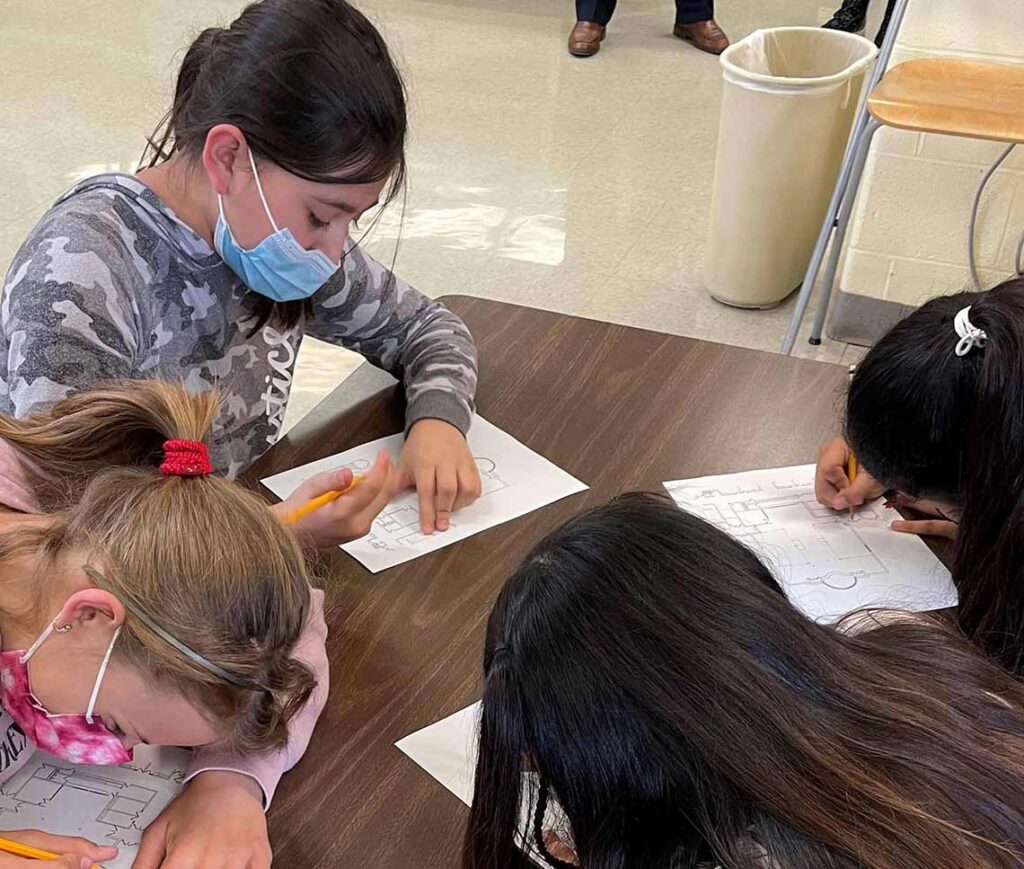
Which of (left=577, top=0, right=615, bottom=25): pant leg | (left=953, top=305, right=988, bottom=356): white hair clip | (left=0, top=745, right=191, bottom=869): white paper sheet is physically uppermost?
(left=953, top=305, right=988, bottom=356): white hair clip

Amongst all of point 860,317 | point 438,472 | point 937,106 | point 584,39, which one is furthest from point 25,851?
point 584,39

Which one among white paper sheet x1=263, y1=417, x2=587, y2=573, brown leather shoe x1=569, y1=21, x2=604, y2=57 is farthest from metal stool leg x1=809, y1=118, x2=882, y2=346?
brown leather shoe x1=569, y1=21, x2=604, y2=57

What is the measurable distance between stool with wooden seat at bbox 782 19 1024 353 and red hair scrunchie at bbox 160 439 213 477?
1437mm

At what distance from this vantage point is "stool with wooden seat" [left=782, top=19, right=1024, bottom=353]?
185 cm

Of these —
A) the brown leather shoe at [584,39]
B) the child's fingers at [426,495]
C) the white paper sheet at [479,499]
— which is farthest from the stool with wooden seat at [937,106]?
the brown leather shoe at [584,39]

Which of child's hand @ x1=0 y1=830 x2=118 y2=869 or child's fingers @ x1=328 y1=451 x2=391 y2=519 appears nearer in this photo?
child's hand @ x1=0 y1=830 x2=118 y2=869

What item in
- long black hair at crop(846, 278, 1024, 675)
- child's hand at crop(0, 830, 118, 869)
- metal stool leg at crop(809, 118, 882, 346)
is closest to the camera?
child's hand at crop(0, 830, 118, 869)

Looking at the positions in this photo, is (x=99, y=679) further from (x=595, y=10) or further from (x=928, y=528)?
(x=595, y=10)

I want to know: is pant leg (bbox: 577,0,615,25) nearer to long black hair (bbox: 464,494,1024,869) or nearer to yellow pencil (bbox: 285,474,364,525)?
yellow pencil (bbox: 285,474,364,525)

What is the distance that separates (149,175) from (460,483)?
0.44 m

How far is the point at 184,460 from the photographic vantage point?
0.80 metres

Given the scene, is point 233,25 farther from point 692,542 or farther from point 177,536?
point 692,542

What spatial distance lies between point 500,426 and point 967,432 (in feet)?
1.50

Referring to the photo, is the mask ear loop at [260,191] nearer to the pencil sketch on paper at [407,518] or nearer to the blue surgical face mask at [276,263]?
the blue surgical face mask at [276,263]
